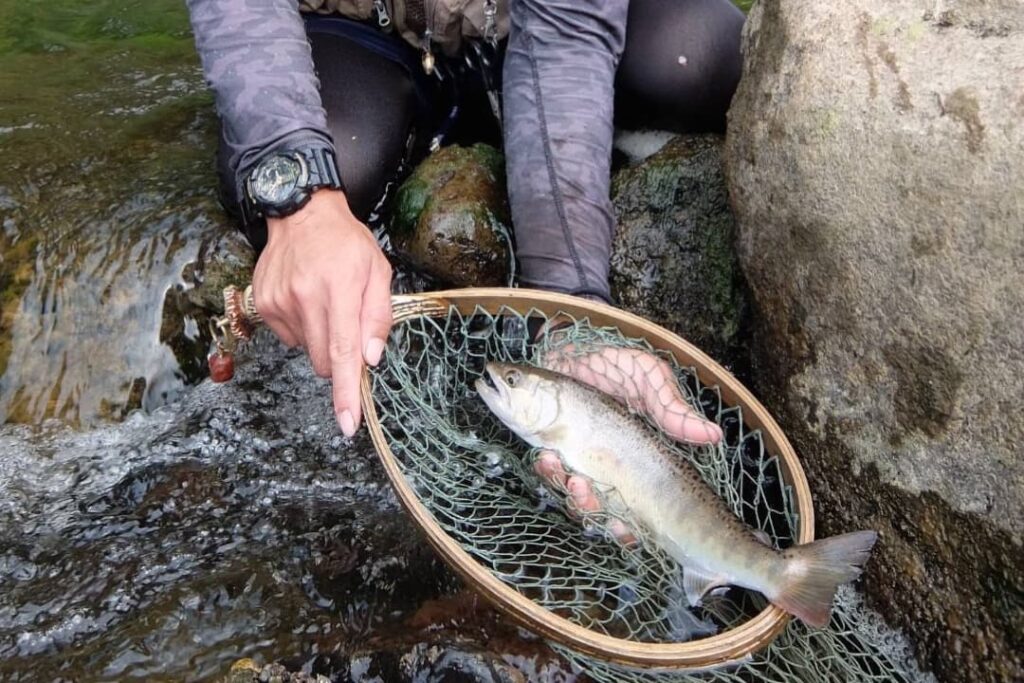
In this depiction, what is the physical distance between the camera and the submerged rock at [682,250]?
274cm

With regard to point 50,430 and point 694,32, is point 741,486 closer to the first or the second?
point 694,32

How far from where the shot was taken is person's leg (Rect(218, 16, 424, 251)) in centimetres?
293

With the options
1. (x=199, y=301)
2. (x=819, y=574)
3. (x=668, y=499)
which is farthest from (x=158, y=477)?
(x=819, y=574)

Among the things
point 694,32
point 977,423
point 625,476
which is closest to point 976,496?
point 977,423

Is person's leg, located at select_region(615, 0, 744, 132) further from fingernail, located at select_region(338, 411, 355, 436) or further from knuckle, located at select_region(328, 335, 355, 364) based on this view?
fingernail, located at select_region(338, 411, 355, 436)

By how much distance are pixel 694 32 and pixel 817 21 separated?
0.83m

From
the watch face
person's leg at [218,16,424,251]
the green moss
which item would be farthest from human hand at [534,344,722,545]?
person's leg at [218,16,424,251]

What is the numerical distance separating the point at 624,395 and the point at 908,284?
2.44ft

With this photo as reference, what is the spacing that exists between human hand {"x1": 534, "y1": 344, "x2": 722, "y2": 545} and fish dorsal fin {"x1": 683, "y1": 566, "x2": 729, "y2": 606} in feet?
0.56

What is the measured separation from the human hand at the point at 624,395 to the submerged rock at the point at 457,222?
2.31 feet

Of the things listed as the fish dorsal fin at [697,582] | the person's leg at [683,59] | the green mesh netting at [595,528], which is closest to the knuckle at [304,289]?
the green mesh netting at [595,528]

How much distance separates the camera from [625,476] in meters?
2.13

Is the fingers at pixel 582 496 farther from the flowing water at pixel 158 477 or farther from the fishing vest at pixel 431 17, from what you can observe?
the fishing vest at pixel 431 17

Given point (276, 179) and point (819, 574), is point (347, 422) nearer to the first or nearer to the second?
point (276, 179)
